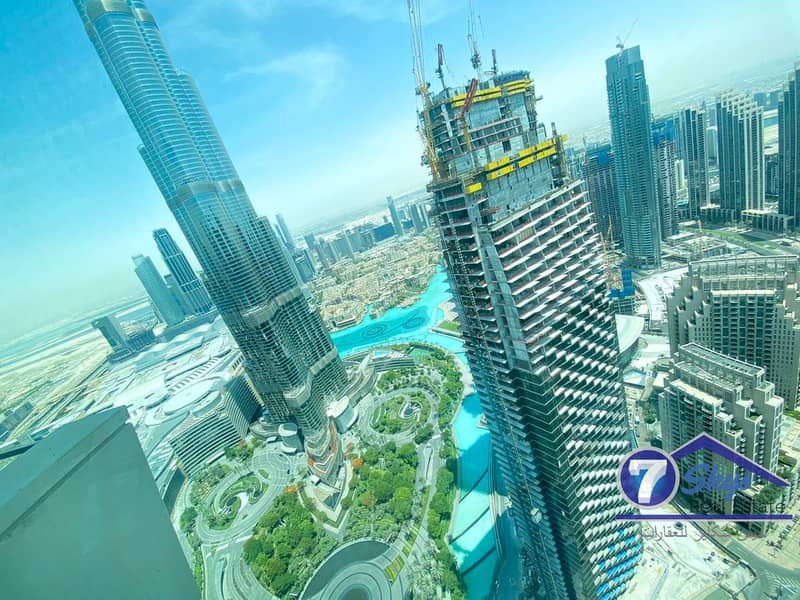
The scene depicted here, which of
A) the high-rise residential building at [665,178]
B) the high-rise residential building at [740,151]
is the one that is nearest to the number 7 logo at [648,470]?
the high-rise residential building at [665,178]

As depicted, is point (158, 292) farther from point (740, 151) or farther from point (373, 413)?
point (740, 151)

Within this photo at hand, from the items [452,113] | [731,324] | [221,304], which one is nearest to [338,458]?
[221,304]

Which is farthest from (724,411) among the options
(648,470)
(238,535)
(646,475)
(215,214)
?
(215,214)

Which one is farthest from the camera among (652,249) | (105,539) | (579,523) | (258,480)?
(652,249)

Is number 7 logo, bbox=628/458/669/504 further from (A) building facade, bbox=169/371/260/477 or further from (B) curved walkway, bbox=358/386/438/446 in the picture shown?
(A) building facade, bbox=169/371/260/477

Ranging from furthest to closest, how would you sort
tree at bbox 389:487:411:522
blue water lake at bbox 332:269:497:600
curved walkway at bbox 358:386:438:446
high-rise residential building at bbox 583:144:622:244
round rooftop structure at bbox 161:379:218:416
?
high-rise residential building at bbox 583:144:622:244 < round rooftop structure at bbox 161:379:218:416 < curved walkway at bbox 358:386:438:446 < tree at bbox 389:487:411:522 < blue water lake at bbox 332:269:497:600

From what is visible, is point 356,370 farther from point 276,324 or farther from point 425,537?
point 425,537

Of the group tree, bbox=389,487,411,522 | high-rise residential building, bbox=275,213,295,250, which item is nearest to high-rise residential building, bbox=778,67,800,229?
tree, bbox=389,487,411,522
